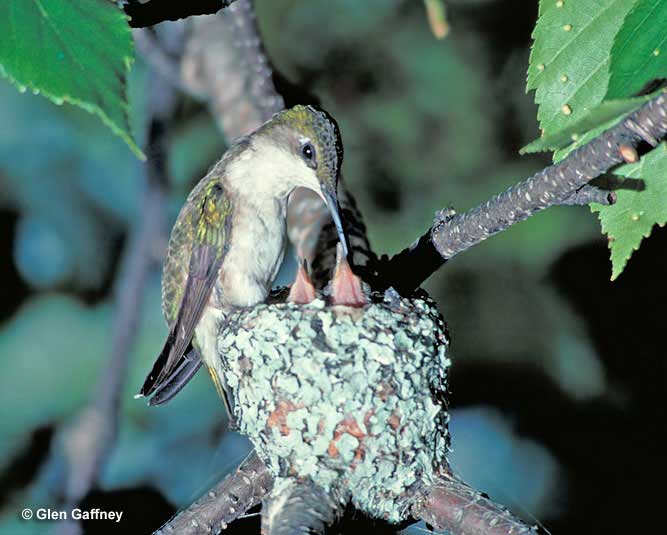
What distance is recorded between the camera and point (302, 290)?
2.06m

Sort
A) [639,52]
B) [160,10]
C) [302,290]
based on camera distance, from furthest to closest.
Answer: [302,290] < [160,10] < [639,52]

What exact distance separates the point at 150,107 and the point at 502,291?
1806 mm

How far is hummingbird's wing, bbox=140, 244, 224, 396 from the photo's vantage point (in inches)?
91.6

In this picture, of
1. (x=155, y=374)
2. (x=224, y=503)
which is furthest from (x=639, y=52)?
(x=155, y=374)

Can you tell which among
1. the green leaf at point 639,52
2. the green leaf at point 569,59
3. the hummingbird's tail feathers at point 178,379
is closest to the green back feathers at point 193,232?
the hummingbird's tail feathers at point 178,379

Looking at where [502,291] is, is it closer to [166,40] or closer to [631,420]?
[631,420]

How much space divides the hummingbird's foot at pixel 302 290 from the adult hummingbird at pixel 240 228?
32cm

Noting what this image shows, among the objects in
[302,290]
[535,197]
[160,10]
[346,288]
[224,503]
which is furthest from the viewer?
[302,290]

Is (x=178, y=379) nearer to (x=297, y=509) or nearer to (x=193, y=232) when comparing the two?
(x=193, y=232)

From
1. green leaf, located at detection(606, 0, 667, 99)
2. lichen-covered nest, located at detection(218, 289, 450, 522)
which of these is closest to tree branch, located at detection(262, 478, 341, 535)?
lichen-covered nest, located at detection(218, 289, 450, 522)

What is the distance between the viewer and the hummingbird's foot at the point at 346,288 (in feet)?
6.32

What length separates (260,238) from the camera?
7.85 ft

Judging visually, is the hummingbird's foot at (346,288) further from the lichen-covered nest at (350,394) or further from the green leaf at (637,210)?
the green leaf at (637,210)

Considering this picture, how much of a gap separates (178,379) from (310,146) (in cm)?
81
